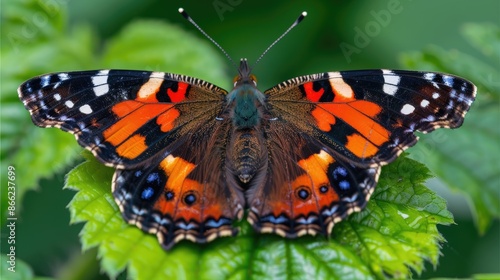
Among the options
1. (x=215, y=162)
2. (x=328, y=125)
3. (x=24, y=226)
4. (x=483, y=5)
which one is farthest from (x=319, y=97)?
(x=483, y=5)

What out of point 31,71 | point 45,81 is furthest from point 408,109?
point 31,71

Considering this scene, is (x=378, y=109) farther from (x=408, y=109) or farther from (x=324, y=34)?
(x=324, y=34)

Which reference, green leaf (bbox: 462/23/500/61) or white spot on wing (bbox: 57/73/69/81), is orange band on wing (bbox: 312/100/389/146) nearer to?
white spot on wing (bbox: 57/73/69/81)

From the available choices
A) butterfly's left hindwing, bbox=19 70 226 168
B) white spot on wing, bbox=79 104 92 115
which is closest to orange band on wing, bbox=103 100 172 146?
butterfly's left hindwing, bbox=19 70 226 168

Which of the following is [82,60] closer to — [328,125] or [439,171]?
[328,125]

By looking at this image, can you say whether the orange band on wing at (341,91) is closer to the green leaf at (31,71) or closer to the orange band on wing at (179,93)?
the orange band on wing at (179,93)

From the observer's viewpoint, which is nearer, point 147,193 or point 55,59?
point 147,193
